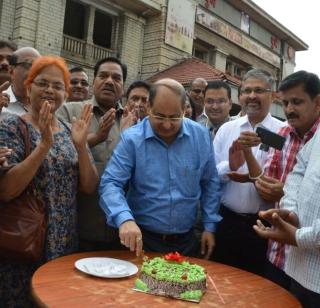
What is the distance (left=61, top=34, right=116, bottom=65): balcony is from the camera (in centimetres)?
970

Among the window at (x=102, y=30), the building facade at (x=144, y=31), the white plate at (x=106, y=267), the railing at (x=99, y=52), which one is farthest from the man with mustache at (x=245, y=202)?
the window at (x=102, y=30)

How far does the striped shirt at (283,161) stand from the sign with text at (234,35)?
11065 millimetres

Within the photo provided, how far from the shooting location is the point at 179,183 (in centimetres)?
249

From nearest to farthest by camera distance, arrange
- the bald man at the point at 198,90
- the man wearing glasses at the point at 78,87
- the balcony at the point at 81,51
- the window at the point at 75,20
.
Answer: the man wearing glasses at the point at 78,87
the bald man at the point at 198,90
the balcony at the point at 81,51
the window at the point at 75,20

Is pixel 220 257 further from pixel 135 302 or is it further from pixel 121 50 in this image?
pixel 121 50

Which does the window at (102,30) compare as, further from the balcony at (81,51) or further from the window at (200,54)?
the window at (200,54)

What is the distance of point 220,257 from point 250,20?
1415cm

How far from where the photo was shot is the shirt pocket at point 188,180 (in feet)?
8.21

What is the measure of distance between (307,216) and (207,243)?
2.77 ft

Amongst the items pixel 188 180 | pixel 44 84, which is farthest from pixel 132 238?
pixel 44 84

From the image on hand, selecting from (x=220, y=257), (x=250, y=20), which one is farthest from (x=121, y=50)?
(x=220, y=257)

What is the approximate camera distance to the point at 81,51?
33.3ft

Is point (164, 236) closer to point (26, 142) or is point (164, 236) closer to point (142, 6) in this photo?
point (26, 142)

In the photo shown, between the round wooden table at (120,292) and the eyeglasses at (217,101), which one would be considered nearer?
the round wooden table at (120,292)
